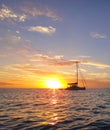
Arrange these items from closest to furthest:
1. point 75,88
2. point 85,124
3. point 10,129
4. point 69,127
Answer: point 10,129, point 69,127, point 85,124, point 75,88

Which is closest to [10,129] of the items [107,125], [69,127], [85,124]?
[69,127]

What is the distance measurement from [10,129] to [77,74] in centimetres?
17879

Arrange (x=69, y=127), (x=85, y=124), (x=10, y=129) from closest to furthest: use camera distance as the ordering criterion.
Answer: (x=10, y=129) → (x=69, y=127) → (x=85, y=124)

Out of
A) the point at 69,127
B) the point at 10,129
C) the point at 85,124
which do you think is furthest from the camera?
the point at 85,124

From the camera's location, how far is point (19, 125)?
2333 centimetres

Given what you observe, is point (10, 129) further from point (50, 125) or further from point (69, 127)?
A: point (69, 127)

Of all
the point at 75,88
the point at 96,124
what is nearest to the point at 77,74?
the point at 75,88

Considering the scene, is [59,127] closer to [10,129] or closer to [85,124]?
[85,124]

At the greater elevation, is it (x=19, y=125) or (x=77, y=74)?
(x=77, y=74)

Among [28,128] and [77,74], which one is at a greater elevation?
[77,74]

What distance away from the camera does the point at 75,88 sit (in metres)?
188

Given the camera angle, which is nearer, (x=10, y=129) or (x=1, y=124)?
(x=10, y=129)

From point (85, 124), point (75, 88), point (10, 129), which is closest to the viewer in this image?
point (10, 129)

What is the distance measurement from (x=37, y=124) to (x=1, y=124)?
12.9 ft
